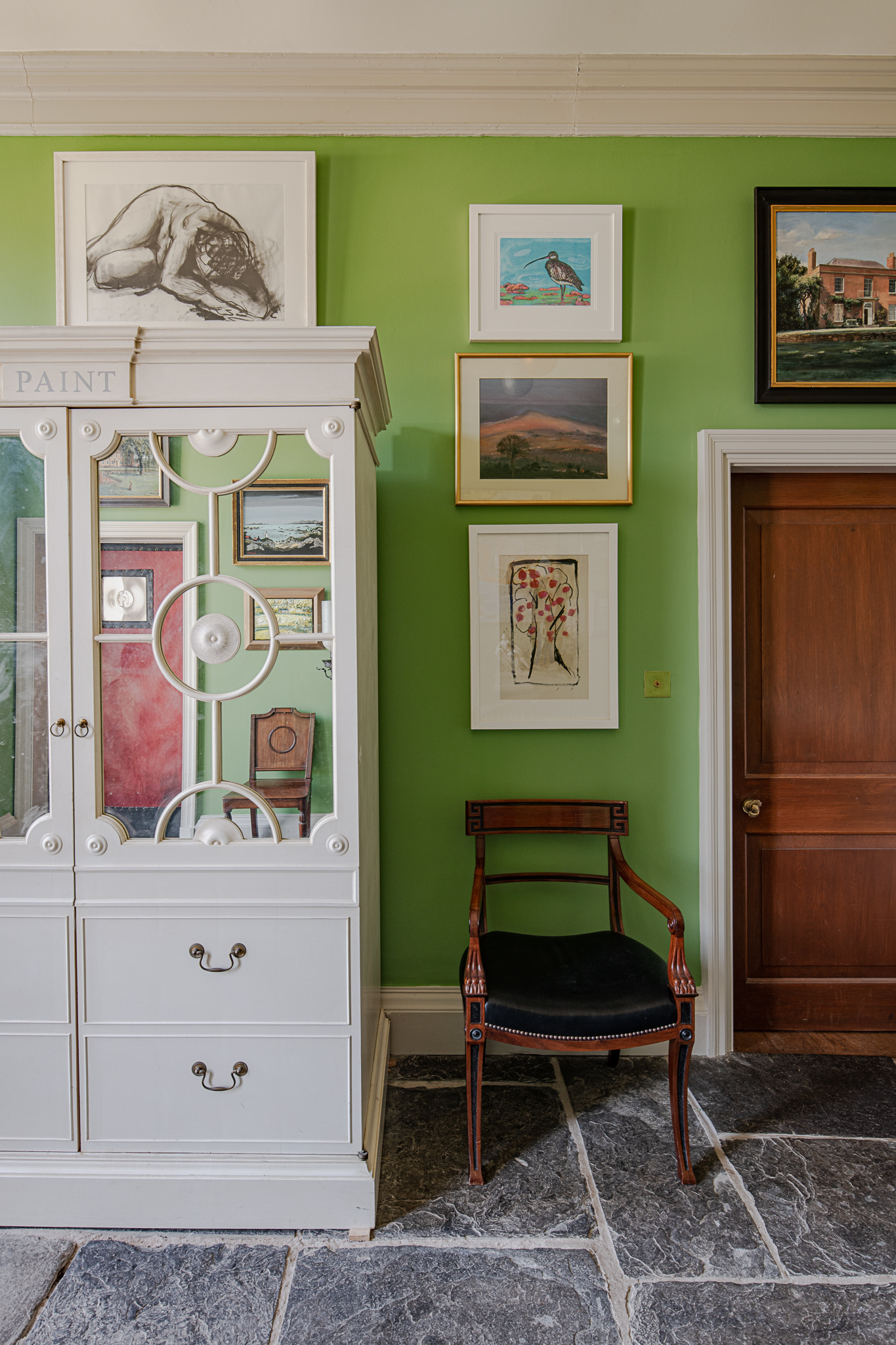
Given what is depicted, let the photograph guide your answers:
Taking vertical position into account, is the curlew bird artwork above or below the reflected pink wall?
above

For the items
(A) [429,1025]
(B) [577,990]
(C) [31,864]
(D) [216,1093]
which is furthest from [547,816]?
(C) [31,864]

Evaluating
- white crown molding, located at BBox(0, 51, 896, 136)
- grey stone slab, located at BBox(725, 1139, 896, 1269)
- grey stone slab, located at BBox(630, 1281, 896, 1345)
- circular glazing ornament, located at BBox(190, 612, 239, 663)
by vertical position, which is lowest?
grey stone slab, located at BBox(630, 1281, 896, 1345)

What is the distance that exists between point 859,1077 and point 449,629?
204 centimetres

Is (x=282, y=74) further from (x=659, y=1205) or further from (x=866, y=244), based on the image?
(x=659, y=1205)

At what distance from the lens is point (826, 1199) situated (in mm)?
1803

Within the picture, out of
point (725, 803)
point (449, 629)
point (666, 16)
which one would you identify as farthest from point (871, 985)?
point (666, 16)

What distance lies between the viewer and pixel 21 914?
1.76 m

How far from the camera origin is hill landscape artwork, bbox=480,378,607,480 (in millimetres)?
2404

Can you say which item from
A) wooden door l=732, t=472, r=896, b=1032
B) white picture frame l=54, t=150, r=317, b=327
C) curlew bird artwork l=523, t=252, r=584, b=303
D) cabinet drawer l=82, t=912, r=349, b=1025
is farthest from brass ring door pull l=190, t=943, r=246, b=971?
curlew bird artwork l=523, t=252, r=584, b=303

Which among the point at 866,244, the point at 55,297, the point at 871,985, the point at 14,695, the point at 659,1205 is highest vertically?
the point at 866,244

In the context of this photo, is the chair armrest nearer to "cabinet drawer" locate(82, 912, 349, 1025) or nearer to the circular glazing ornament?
"cabinet drawer" locate(82, 912, 349, 1025)

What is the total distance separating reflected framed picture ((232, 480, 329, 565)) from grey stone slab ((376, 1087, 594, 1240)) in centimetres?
166

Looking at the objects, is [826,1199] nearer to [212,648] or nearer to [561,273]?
[212,648]

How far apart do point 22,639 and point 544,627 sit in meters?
1.57
